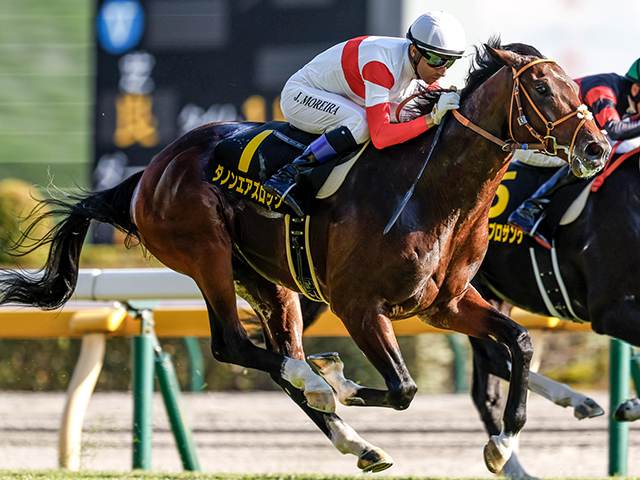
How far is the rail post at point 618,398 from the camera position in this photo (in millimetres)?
4520

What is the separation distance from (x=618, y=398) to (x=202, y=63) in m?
4.93

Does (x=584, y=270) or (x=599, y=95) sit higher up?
(x=599, y=95)

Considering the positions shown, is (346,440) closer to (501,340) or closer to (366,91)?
(501,340)

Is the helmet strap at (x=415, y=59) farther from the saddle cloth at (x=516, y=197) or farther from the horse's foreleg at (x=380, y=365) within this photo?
the saddle cloth at (x=516, y=197)

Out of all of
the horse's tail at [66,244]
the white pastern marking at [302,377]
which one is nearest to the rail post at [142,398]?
the horse's tail at [66,244]

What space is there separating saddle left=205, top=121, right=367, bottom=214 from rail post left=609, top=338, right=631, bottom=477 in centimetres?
199

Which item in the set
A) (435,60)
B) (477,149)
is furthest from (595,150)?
(435,60)

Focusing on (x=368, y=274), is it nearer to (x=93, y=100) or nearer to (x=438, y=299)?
(x=438, y=299)

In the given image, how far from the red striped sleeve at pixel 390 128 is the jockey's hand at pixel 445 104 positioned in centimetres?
5

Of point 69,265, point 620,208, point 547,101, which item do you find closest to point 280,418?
point 69,265

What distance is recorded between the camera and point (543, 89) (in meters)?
3.01

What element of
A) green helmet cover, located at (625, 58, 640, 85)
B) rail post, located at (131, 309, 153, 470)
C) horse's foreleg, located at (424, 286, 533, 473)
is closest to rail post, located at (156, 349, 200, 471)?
rail post, located at (131, 309, 153, 470)

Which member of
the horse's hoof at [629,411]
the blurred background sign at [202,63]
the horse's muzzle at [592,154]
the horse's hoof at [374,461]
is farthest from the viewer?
the blurred background sign at [202,63]

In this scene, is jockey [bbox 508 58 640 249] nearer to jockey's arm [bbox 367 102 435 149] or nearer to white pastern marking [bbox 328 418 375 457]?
jockey's arm [bbox 367 102 435 149]
